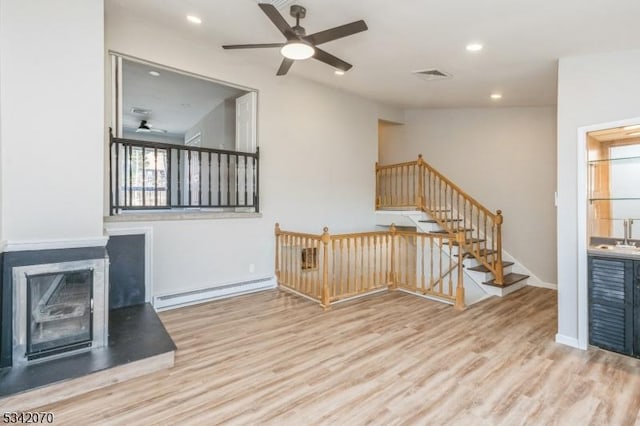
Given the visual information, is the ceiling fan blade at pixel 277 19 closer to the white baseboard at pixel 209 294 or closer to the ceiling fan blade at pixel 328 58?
the ceiling fan blade at pixel 328 58

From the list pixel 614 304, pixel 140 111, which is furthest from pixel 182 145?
pixel 614 304

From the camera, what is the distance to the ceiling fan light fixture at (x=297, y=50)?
124 inches

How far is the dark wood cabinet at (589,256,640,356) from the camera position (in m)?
2.96

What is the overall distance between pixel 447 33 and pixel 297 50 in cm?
165

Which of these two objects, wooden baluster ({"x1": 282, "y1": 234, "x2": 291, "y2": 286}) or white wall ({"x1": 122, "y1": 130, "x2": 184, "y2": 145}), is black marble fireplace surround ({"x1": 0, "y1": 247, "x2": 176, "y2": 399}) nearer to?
wooden baluster ({"x1": 282, "y1": 234, "x2": 291, "y2": 286})

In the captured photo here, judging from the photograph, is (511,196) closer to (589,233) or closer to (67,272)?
(589,233)

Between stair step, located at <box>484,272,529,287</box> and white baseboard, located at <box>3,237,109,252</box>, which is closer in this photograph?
white baseboard, located at <box>3,237,109,252</box>

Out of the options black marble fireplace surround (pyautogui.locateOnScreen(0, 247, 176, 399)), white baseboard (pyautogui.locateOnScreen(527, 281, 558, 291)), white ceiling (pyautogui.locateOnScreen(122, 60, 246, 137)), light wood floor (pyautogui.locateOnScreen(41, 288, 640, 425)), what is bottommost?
light wood floor (pyautogui.locateOnScreen(41, 288, 640, 425))

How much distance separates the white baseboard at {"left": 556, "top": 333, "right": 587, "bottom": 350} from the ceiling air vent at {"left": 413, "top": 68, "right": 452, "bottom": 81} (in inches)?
142

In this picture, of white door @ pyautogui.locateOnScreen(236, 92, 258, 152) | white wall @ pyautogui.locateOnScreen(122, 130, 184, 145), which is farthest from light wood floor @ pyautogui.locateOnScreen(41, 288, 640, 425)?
white wall @ pyautogui.locateOnScreen(122, 130, 184, 145)

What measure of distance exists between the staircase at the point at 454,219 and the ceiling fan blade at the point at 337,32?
286 cm

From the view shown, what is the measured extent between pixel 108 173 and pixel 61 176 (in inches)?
44.4

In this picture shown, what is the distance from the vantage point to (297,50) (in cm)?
327

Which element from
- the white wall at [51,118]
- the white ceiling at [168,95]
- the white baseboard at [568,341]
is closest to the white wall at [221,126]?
the white ceiling at [168,95]
